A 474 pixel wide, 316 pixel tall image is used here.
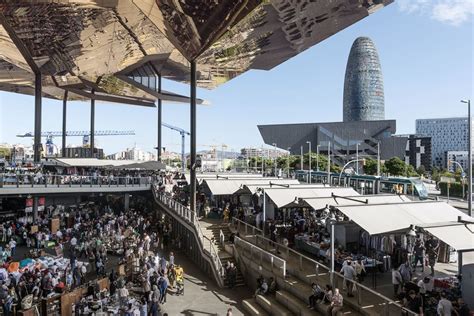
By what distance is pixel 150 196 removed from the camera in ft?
113

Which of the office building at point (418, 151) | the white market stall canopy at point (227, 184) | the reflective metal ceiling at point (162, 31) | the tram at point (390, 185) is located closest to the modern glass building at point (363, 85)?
the office building at point (418, 151)

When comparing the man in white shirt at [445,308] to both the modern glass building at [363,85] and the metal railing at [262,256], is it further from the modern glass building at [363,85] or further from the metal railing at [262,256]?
the modern glass building at [363,85]

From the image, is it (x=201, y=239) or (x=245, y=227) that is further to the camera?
(x=245, y=227)

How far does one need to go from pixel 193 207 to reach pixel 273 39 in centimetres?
1749

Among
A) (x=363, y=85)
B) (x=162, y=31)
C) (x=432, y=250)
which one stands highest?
(x=363, y=85)

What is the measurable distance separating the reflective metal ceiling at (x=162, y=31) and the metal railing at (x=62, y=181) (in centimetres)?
1079

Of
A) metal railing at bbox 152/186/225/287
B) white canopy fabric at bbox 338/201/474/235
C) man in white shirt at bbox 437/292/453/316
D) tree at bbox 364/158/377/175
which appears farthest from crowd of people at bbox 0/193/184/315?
tree at bbox 364/158/377/175

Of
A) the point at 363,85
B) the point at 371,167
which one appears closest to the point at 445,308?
the point at 371,167

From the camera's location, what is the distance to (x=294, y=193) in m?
19.5

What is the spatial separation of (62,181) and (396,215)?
21.9 metres

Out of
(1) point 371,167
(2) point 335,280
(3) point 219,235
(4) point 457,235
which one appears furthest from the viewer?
(1) point 371,167

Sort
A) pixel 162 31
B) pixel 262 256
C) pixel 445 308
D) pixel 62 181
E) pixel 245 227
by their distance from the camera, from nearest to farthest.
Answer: pixel 445 308, pixel 262 256, pixel 245 227, pixel 62 181, pixel 162 31

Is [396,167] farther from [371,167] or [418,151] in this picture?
[418,151]

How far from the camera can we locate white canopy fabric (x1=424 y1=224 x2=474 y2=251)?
A: 1048 centimetres
